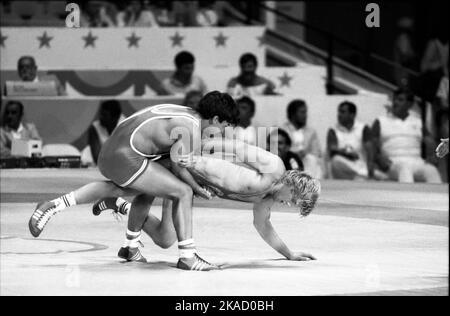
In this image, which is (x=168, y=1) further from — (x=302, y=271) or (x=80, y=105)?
(x=302, y=271)

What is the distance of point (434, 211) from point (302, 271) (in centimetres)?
311

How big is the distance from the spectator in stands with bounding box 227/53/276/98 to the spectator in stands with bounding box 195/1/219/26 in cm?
179

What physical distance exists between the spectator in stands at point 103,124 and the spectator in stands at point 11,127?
593mm

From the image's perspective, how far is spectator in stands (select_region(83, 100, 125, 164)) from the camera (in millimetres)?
11000

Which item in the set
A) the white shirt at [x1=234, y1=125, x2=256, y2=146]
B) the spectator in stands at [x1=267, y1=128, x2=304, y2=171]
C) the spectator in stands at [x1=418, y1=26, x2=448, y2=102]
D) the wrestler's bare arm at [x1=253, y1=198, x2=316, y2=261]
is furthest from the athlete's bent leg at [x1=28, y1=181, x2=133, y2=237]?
the spectator in stands at [x1=418, y1=26, x2=448, y2=102]

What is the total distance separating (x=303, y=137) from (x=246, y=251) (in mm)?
4714

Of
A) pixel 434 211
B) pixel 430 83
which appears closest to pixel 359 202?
pixel 434 211

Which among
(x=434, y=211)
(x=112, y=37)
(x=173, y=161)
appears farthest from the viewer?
(x=112, y=37)

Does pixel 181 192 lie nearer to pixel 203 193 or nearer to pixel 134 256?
pixel 203 193

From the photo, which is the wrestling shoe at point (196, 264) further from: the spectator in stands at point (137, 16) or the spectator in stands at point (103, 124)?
the spectator in stands at point (137, 16)

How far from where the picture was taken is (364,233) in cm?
748

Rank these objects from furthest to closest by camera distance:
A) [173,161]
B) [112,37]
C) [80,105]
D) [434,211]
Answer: [112,37] < [80,105] < [434,211] < [173,161]

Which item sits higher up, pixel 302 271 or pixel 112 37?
pixel 112 37

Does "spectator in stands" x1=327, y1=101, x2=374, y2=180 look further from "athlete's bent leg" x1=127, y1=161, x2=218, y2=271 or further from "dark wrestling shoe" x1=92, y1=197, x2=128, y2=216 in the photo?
"athlete's bent leg" x1=127, y1=161, x2=218, y2=271
